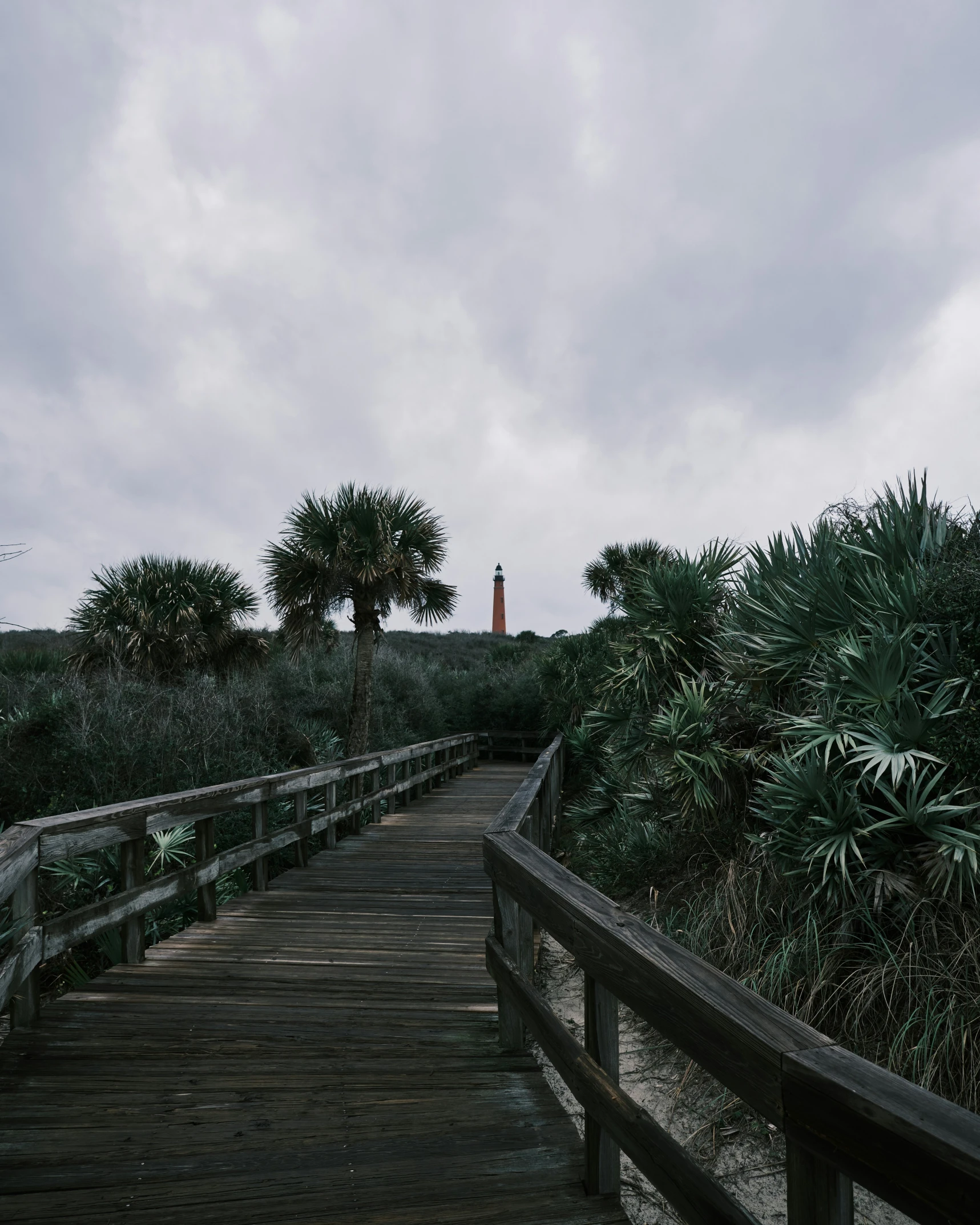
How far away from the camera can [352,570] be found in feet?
43.0

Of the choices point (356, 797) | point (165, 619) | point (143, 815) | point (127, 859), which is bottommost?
point (356, 797)

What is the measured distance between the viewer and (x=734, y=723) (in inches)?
243

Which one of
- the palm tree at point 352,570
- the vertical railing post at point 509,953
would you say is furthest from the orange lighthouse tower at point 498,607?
the vertical railing post at point 509,953

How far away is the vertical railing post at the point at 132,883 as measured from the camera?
416 cm

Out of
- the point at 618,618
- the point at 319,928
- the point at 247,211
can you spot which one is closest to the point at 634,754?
the point at 319,928

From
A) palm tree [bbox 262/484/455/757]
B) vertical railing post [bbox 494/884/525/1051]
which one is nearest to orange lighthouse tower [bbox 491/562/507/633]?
palm tree [bbox 262/484/455/757]

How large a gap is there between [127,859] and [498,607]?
56.1m

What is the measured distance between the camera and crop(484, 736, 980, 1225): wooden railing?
1.01 m

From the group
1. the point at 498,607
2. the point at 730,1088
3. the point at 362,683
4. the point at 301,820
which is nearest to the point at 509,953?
the point at 730,1088

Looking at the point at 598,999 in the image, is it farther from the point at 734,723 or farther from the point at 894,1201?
the point at 734,723

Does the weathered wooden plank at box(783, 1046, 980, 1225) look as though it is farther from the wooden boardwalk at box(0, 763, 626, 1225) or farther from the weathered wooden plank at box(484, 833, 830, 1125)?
the wooden boardwalk at box(0, 763, 626, 1225)

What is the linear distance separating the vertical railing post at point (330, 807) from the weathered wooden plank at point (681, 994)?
5.61 metres

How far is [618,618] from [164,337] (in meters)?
10.9

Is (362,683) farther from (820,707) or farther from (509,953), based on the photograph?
(509,953)
